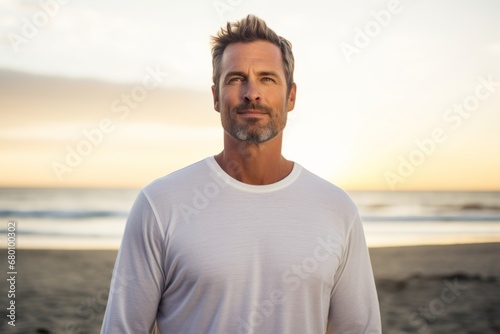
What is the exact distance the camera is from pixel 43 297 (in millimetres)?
9000

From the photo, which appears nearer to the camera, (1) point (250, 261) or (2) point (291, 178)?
(1) point (250, 261)

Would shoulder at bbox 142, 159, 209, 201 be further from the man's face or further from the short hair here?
the short hair

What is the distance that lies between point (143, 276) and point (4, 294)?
750 cm

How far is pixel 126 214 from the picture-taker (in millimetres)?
23688

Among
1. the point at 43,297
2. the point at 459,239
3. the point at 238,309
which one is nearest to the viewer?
the point at 238,309

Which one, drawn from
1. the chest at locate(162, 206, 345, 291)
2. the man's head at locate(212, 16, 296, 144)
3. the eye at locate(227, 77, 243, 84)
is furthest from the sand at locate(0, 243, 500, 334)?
the eye at locate(227, 77, 243, 84)

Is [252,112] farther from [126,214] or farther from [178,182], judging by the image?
[126,214]

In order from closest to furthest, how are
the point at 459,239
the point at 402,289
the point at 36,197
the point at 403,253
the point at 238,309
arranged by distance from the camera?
the point at 238,309 → the point at 402,289 → the point at 403,253 → the point at 459,239 → the point at 36,197

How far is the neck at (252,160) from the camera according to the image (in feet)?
9.23

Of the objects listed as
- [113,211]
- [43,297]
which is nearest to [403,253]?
[43,297]

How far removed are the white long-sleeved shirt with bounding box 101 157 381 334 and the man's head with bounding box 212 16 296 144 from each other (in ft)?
0.84

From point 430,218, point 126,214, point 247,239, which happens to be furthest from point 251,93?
point 430,218

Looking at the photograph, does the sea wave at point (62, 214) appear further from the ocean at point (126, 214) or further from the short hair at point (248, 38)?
the short hair at point (248, 38)

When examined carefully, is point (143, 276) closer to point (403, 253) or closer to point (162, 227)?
point (162, 227)
